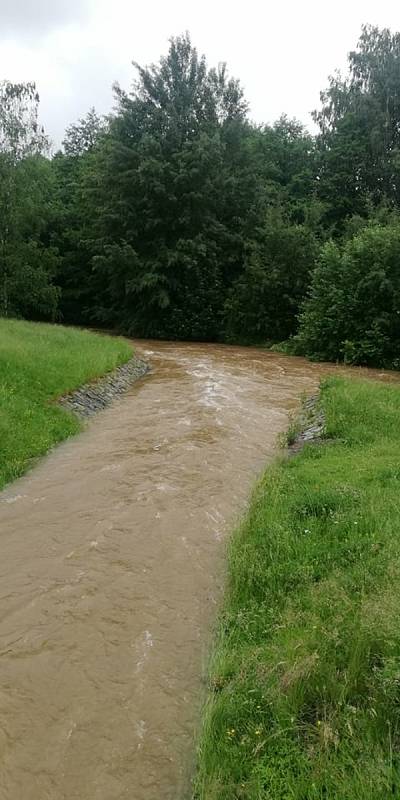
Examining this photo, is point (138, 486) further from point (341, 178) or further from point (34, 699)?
point (341, 178)

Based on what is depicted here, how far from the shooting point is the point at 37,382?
566 inches

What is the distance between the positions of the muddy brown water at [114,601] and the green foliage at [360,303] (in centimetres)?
1266

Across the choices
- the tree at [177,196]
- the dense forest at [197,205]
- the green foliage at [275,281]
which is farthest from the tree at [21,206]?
the green foliage at [275,281]

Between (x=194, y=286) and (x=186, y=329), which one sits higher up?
(x=194, y=286)

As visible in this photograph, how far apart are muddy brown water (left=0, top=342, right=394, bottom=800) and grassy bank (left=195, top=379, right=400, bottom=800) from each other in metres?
0.31

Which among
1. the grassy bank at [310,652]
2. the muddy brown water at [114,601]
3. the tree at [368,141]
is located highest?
the tree at [368,141]

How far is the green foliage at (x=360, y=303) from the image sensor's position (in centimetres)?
2372

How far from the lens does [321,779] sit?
349 cm

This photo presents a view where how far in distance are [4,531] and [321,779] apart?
5.61m

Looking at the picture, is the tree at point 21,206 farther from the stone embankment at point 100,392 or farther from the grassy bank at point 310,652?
the grassy bank at point 310,652

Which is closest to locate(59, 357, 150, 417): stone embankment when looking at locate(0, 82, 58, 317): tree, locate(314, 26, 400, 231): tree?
locate(0, 82, 58, 317): tree

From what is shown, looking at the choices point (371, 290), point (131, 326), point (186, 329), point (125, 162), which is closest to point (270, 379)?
point (371, 290)

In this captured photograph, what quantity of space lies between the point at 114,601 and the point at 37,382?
9391 millimetres

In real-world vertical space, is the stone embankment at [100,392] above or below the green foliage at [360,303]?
below
